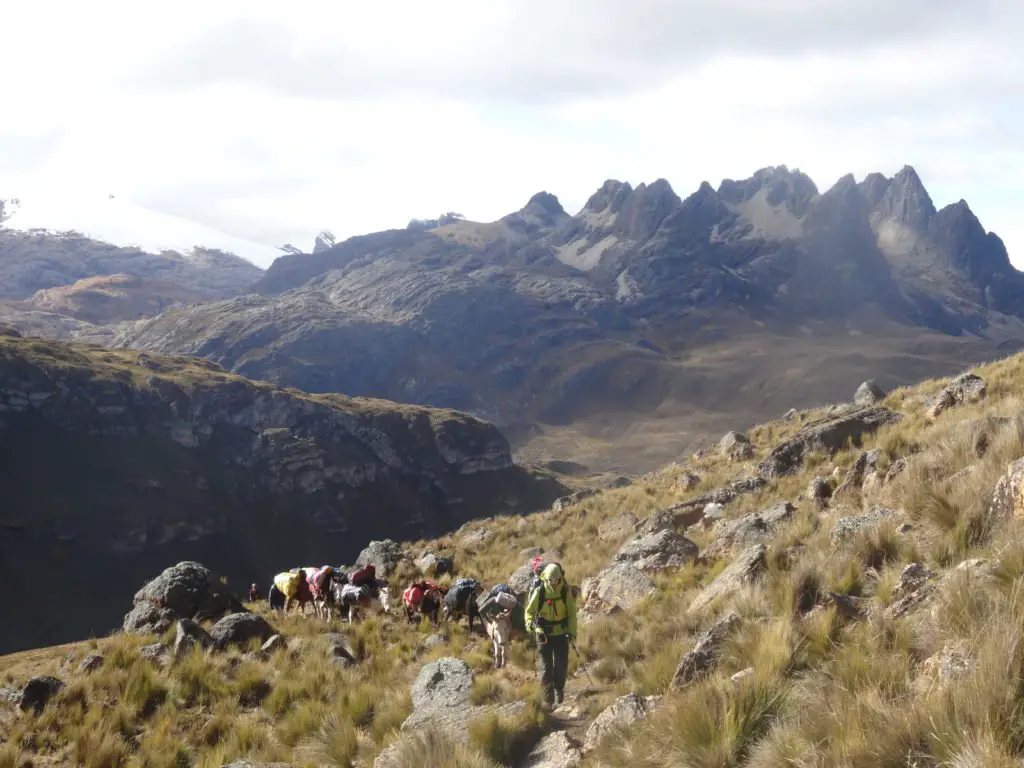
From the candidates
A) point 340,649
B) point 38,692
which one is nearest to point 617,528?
point 340,649

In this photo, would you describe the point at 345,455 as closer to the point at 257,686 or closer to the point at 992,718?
the point at 257,686

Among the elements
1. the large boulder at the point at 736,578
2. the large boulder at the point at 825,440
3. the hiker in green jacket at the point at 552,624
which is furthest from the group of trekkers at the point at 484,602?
the large boulder at the point at 825,440

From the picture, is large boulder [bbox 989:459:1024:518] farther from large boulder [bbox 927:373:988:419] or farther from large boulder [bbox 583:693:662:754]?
large boulder [bbox 927:373:988:419]

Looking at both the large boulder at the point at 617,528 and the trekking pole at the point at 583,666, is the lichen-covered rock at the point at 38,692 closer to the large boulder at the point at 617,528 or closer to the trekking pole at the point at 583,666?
the trekking pole at the point at 583,666

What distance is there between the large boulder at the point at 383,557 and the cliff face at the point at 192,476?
210 ft

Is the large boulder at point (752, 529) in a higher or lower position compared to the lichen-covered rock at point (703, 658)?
lower

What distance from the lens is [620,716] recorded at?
685cm

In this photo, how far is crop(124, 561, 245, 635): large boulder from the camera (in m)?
15.0

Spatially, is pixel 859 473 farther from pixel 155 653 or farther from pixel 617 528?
pixel 155 653

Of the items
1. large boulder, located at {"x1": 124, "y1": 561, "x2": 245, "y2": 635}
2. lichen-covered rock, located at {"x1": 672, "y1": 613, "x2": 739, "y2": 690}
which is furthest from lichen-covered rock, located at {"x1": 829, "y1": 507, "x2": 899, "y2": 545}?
large boulder, located at {"x1": 124, "y1": 561, "x2": 245, "y2": 635}

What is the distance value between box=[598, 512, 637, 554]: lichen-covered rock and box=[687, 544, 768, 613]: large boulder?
1056 centimetres

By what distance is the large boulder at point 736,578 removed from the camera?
9.62m

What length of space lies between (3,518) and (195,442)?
1143 inches

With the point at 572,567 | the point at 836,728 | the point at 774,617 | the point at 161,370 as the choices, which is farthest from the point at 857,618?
the point at 161,370
